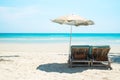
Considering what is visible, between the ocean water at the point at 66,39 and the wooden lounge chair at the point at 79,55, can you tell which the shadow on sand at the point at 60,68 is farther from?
the ocean water at the point at 66,39


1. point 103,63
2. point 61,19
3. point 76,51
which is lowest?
point 103,63

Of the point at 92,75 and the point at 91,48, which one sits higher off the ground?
the point at 91,48

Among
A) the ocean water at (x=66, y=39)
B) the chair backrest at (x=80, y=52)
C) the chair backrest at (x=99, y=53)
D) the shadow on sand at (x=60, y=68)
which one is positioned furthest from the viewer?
the ocean water at (x=66, y=39)

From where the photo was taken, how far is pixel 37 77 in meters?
7.87

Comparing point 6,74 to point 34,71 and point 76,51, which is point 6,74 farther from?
point 76,51

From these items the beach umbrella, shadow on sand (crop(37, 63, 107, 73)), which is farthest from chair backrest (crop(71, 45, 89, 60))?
the beach umbrella

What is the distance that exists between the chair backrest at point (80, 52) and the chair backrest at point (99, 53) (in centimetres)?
24

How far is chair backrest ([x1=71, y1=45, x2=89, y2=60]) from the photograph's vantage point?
921cm

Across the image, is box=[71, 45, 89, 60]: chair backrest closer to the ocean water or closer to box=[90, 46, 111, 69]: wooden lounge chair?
box=[90, 46, 111, 69]: wooden lounge chair

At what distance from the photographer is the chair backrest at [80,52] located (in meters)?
9.21

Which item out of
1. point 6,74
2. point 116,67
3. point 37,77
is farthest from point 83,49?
point 6,74

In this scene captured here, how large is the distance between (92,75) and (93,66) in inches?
60.2

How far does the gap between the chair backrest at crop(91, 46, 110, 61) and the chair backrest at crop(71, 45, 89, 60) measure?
24 centimetres

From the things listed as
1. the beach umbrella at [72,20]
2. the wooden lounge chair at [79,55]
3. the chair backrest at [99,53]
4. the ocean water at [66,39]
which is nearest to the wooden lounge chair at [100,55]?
the chair backrest at [99,53]
